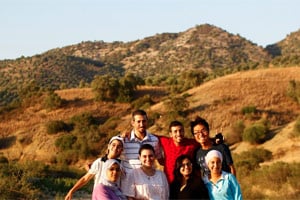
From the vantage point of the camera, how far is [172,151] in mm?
7254

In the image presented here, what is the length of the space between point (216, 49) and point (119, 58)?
2539 cm

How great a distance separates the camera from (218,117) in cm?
4500

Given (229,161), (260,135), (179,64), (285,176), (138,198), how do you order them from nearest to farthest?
(138,198) < (229,161) < (285,176) < (260,135) < (179,64)

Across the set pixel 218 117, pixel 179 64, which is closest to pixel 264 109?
pixel 218 117

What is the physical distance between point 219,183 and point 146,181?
0.99 metres

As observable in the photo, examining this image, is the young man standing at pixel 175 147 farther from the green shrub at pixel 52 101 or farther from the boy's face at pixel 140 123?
the green shrub at pixel 52 101

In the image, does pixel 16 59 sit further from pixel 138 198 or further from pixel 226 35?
pixel 138 198

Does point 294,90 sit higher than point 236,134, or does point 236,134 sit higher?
point 294,90

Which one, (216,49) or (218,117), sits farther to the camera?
(216,49)

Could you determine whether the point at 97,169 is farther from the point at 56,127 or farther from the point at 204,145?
the point at 56,127

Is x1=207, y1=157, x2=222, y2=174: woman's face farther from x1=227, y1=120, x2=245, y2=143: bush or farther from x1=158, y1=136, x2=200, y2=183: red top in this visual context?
x1=227, y1=120, x2=245, y2=143: bush

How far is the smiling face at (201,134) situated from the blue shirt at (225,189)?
28.4 inches

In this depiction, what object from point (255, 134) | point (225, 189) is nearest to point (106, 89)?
point (255, 134)

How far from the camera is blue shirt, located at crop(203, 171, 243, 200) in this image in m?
6.49
